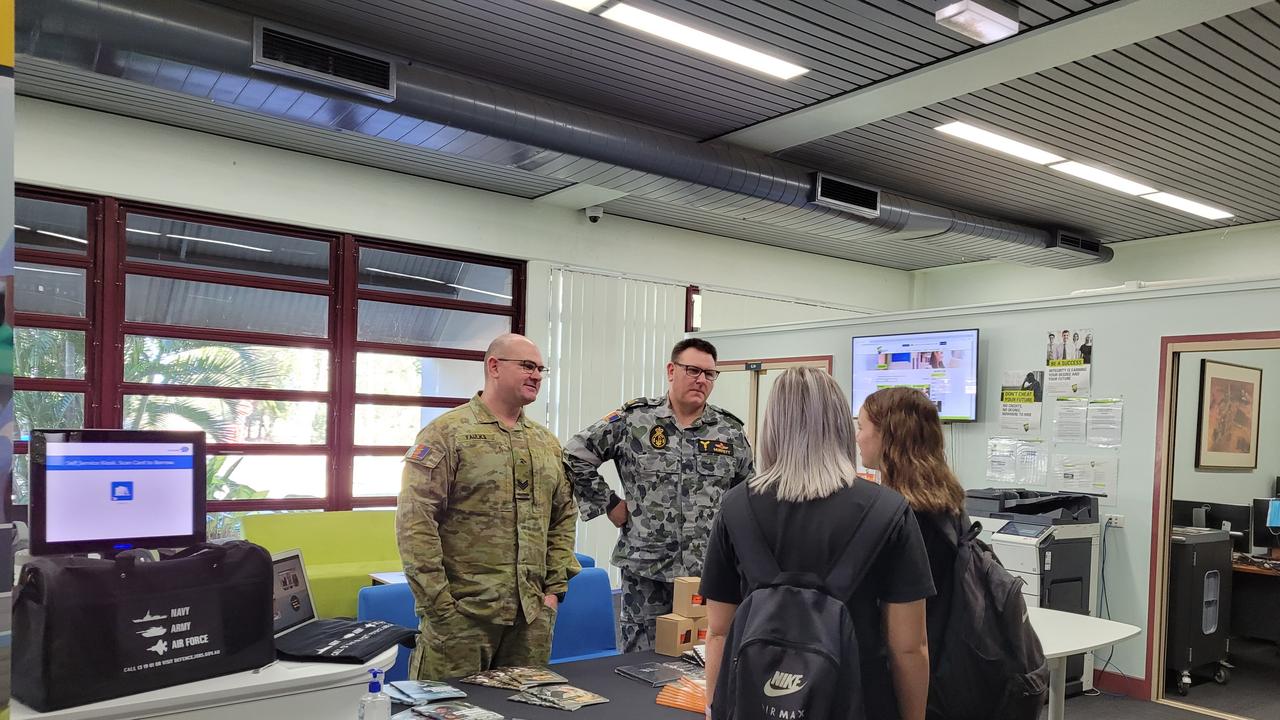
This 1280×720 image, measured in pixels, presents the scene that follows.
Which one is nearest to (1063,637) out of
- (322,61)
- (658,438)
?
(658,438)

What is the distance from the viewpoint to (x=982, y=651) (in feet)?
7.00

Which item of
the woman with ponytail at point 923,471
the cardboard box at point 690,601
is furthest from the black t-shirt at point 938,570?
the cardboard box at point 690,601

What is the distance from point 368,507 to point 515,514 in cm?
403

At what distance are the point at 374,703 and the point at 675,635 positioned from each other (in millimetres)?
1086

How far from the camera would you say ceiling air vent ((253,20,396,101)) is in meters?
4.08

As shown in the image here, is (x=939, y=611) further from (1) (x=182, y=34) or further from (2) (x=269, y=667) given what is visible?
(1) (x=182, y=34)

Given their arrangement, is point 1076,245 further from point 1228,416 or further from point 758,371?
point 758,371

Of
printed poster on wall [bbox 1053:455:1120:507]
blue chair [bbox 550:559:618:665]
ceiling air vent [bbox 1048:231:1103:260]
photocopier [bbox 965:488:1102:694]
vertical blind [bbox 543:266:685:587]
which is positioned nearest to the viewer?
blue chair [bbox 550:559:618:665]

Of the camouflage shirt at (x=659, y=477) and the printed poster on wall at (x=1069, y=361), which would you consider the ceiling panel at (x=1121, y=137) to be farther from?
the camouflage shirt at (x=659, y=477)

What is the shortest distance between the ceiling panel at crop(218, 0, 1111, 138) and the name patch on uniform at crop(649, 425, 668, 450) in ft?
6.36

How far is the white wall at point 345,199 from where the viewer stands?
18.1 feet

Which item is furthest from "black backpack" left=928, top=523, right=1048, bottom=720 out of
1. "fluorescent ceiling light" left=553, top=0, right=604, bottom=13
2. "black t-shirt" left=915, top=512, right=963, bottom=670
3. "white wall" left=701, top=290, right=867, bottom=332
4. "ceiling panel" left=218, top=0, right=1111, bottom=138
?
"white wall" left=701, top=290, right=867, bottom=332

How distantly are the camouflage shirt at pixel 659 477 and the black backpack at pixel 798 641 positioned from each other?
5.39 feet

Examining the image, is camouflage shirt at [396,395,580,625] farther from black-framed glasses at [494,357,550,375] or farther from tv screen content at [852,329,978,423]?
tv screen content at [852,329,978,423]
